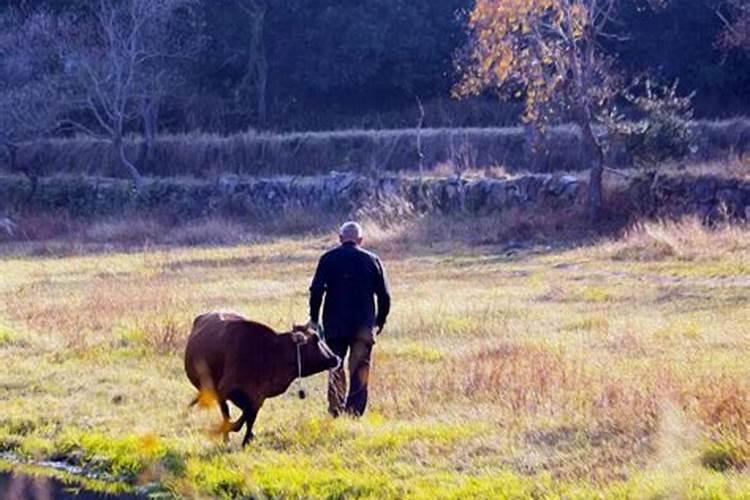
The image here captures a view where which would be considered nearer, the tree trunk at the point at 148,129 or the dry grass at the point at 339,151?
the dry grass at the point at 339,151

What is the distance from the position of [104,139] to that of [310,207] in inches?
522

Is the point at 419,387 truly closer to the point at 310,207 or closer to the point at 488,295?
the point at 488,295

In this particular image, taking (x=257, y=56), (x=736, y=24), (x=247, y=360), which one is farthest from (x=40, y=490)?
(x=257, y=56)

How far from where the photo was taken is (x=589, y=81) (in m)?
37.7

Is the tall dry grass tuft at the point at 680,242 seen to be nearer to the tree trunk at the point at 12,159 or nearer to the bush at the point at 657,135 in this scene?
the bush at the point at 657,135

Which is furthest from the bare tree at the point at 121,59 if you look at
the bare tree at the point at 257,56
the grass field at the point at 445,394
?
the grass field at the point at 445,394

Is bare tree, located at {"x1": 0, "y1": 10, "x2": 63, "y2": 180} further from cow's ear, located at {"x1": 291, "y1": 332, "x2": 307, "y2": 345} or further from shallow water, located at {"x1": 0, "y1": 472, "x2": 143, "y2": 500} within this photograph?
cow's ear, located at {"x1": 291, "y1": 332, "x2": 307, "y2": 345}

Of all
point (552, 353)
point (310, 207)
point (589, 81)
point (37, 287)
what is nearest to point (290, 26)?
point (310, 207)

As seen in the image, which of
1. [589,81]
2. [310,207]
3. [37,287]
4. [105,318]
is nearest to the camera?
[105,318]

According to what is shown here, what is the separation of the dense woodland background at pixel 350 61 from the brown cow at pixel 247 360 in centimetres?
4140

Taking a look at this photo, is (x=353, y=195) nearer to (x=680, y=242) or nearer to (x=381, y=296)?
(x=680, y=242)

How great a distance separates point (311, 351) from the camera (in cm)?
1265

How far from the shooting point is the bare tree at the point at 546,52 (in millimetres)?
36156

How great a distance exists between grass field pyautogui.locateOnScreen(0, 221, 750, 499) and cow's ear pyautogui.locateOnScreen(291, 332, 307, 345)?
77cm
